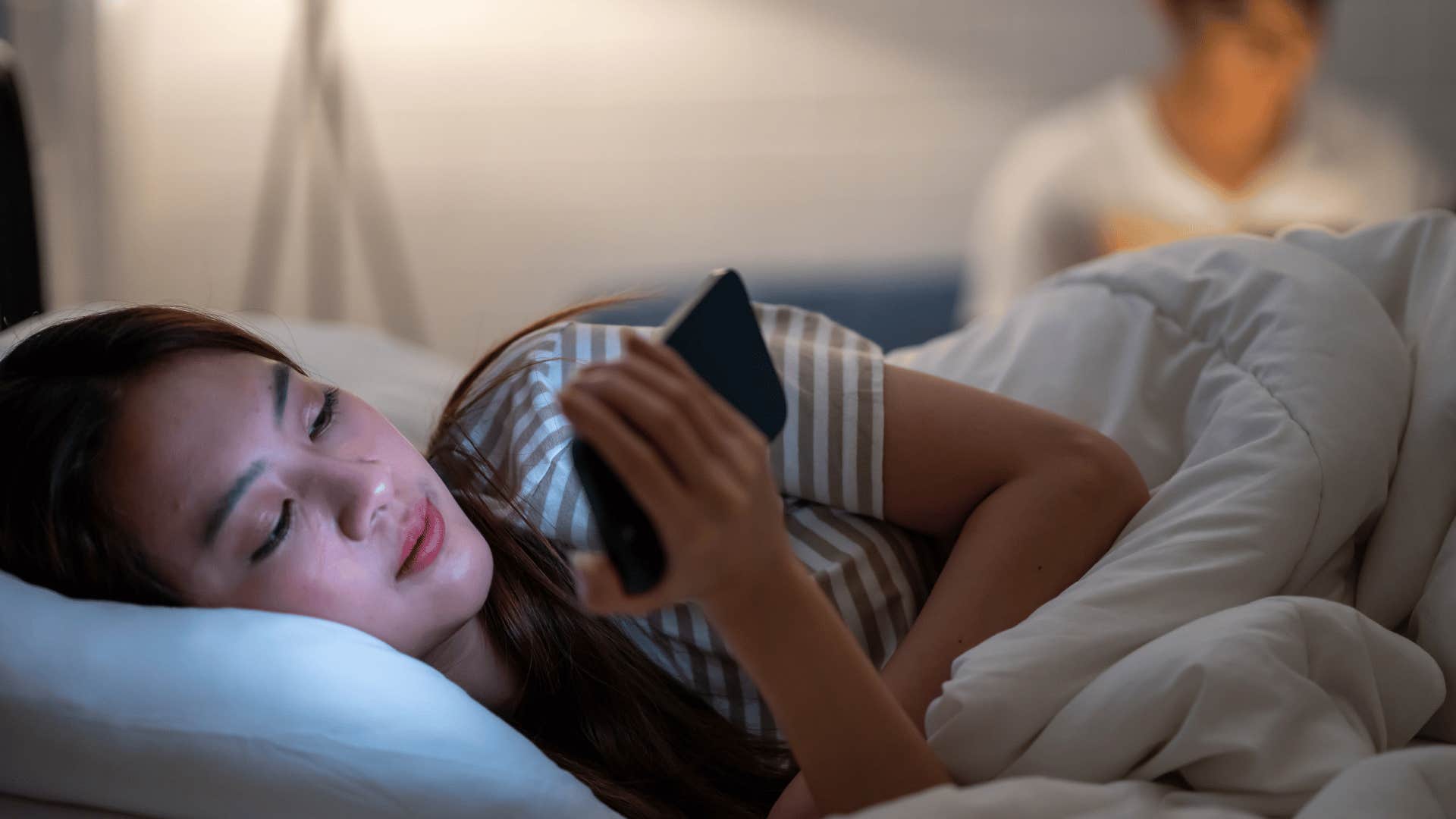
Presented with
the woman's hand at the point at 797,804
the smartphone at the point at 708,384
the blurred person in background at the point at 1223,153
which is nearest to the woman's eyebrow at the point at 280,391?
the smartphone at the point at 708,384

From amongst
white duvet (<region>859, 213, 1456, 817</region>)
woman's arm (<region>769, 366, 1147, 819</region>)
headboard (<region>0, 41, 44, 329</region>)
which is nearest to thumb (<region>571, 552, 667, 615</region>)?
white duvet (<region>859, 213, 1456, 817</region>)

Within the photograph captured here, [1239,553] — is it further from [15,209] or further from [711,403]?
[15,209]

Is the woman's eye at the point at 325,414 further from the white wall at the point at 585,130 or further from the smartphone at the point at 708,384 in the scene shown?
the white wall at the point at 585,130

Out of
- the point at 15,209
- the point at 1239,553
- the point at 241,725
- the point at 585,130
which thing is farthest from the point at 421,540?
the point at 585,130

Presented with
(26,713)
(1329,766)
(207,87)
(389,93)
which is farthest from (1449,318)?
(207,87)

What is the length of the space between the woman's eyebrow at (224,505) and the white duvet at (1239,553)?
415 millimetres

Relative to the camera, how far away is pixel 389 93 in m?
2.19

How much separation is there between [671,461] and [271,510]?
1.16ft

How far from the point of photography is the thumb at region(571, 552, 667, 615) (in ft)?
1.52

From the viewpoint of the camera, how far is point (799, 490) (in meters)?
0.86

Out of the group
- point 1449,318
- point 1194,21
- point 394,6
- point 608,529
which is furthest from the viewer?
point 394,6

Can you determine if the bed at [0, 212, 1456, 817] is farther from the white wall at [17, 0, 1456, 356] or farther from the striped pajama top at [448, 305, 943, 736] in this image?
the white wall at [17, 0, 1456, 356]

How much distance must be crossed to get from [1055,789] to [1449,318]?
507 millimetres

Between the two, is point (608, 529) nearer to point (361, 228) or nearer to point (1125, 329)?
point (1125, 329)
